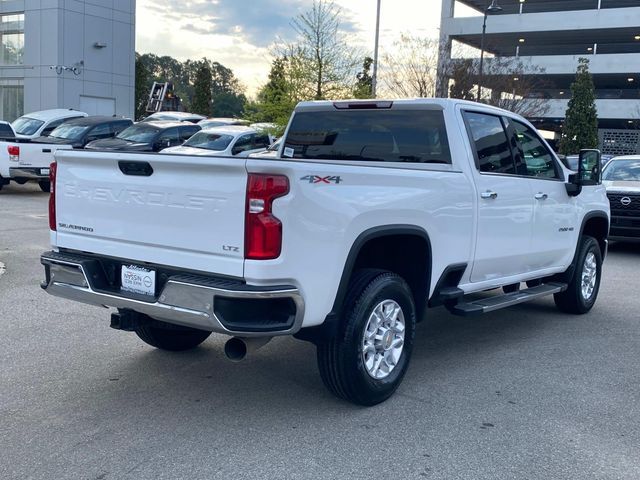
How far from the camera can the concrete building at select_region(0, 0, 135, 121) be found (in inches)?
1603

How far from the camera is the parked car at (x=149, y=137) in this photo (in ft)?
66.7

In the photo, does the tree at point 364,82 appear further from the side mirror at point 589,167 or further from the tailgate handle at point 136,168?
the tailgate handle at point 136,168

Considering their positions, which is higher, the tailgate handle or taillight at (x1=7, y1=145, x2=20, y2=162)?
the tailgate handle

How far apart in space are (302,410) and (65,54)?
133 feet

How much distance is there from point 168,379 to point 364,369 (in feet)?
5.01

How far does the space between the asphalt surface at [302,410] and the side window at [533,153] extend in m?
1.55

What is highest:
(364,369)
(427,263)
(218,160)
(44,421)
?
(218,160)

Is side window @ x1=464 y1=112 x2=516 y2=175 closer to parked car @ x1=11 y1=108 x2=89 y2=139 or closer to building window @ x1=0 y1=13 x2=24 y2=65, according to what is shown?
parked car @ x1=11 y1=108 x2=89 y2=139

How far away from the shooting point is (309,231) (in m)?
4.08

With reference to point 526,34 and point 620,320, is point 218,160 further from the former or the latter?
point 526,34

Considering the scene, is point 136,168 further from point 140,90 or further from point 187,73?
point 187,73

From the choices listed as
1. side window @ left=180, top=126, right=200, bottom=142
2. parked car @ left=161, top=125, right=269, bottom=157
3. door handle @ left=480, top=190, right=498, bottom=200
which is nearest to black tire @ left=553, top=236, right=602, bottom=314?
door handle @ left=480, top=190, right=498, bottom=200

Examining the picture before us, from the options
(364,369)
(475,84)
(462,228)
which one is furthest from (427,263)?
(475,84)

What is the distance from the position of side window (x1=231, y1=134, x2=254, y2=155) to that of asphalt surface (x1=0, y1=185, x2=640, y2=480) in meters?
13.9
